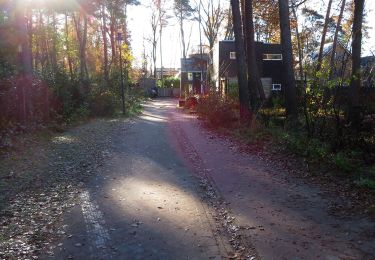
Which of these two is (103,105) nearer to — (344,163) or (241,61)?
(241,61)

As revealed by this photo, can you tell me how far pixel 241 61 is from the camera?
17.0 metres

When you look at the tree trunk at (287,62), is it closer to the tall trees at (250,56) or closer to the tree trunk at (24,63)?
the tall trees at (250,56)

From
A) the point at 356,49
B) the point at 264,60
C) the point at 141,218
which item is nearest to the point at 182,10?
the point at 264,60

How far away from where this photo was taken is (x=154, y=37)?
2709 inches

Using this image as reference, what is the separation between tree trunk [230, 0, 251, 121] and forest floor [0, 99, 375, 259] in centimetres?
533

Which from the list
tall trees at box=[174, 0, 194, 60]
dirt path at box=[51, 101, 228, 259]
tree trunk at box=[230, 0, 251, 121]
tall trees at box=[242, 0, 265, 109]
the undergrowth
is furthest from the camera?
tall trees at box=[174, 0, 194, 60]

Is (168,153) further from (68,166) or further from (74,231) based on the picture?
(74,231)

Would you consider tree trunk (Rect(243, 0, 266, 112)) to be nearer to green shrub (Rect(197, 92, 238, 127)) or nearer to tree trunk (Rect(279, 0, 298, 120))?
green shrub (Rect(197, 92, 238, 127))

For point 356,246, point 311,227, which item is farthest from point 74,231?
point 356,246

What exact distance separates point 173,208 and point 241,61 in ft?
36.8

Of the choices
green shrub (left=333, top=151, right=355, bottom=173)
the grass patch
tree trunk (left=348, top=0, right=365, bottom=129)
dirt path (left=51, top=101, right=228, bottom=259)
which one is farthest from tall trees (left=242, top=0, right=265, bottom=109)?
the grass patch

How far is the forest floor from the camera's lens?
204 inches

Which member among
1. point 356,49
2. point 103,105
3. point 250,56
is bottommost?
point 103,105

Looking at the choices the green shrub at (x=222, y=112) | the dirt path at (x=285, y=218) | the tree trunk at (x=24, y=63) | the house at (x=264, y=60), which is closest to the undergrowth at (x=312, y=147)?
the green shrub at (x=222, y=112)
